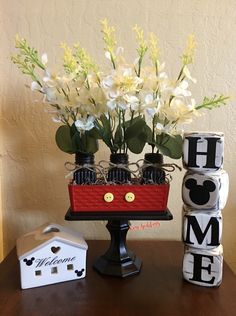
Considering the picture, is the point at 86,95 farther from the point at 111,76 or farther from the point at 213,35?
the point at 213,35

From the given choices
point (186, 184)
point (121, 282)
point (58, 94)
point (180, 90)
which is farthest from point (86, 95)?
point (121, 282)

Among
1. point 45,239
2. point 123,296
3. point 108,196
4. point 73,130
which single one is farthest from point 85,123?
point 123,296

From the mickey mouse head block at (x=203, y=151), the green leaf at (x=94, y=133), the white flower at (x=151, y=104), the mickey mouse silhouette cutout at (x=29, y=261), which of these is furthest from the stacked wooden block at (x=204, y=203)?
the mickey mouse silhouette cutout at (x=29, y=261)

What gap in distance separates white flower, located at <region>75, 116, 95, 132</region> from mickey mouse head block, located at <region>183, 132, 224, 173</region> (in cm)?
22

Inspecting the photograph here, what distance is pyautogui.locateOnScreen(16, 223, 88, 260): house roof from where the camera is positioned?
28.1 inches

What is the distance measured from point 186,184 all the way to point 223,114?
35 cm

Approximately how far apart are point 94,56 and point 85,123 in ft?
1.17

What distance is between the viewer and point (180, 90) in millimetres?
668

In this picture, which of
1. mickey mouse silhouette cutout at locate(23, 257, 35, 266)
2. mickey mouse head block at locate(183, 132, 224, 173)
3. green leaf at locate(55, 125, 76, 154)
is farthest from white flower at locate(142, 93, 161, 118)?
mickey mouse silhouette cutout at locate(23, 257, 35, 266)

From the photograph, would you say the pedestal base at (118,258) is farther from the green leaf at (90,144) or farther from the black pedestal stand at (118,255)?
the green leaf at (90,144)

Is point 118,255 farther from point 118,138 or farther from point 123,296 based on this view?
point 118,138

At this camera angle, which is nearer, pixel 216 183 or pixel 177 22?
pixel 216 183

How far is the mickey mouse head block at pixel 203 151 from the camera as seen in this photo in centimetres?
70

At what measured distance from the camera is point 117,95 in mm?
645
